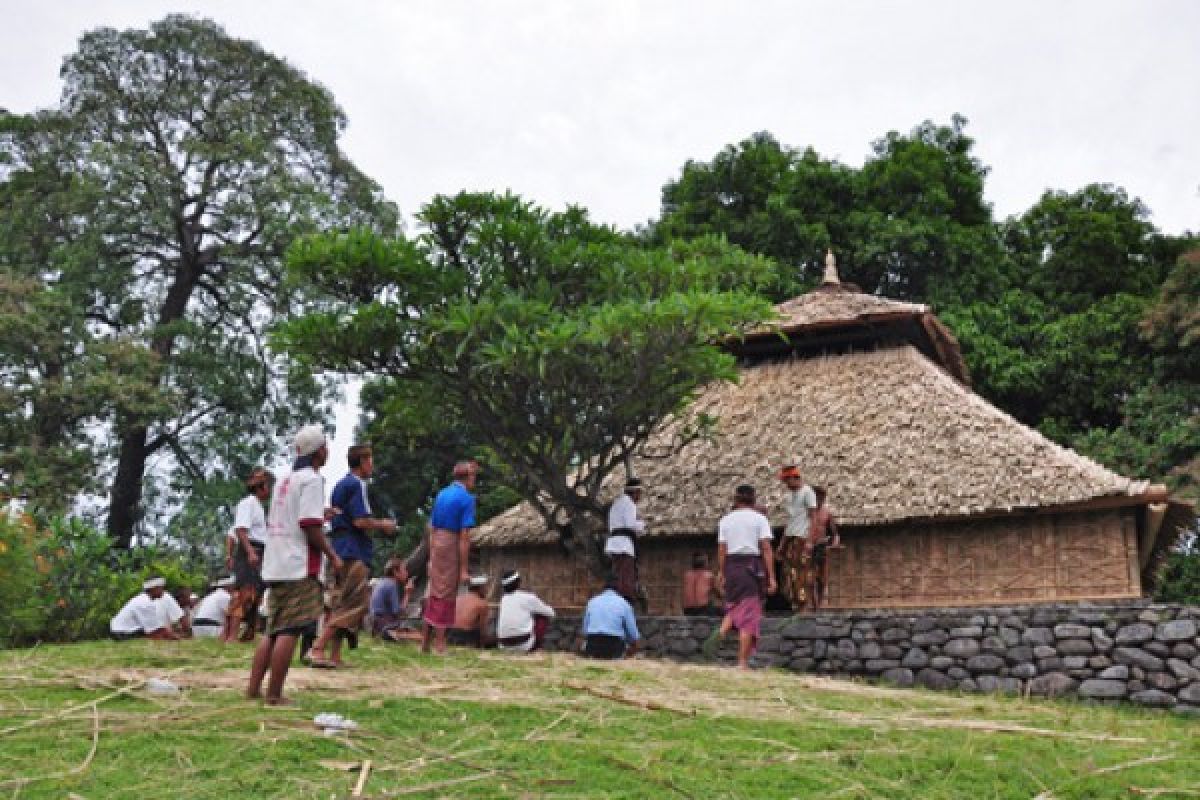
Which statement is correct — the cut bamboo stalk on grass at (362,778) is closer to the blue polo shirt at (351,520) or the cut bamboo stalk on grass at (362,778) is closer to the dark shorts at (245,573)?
the blue polo shirt at (351,520)

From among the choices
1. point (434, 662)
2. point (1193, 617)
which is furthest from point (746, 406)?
point (434, 662)

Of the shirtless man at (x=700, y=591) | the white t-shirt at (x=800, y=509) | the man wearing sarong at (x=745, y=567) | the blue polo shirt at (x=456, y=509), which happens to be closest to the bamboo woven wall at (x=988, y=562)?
the shirtless man at (x=700, y=591)

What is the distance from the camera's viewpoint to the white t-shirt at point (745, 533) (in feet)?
34.7

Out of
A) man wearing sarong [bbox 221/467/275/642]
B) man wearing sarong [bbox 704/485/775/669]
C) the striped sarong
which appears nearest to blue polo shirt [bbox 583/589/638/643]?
man wearing sarong [bbox 704/485/775/669]

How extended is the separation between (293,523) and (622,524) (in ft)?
21.9

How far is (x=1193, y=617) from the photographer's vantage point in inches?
410

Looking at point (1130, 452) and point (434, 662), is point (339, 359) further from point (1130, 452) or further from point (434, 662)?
point (1130, 452)

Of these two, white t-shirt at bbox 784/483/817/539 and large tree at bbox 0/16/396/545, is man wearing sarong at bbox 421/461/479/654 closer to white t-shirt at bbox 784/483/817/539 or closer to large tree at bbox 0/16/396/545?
white t-shirt at bbox 784/483/817/539

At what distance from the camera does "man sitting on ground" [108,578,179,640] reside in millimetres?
12164

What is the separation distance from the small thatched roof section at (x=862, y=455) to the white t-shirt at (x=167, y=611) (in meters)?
5.45

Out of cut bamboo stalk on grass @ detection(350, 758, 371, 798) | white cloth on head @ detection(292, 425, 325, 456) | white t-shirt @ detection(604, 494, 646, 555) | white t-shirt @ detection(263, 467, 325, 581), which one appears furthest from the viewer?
white t-shirt @ detection(604, 494, 646, 555)

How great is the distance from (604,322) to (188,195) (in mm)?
16738

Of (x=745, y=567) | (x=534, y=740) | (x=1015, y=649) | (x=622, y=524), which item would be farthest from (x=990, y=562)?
(x=534, y=740)

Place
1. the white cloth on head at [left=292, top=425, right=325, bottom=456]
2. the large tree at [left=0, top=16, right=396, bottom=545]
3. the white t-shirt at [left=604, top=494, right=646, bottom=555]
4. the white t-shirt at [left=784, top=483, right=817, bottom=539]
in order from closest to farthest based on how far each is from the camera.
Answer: the white cloth on head at [left=292, top=425, right=325, bottom=456], the white t-shirt at [left=784, top=483, right=817, bottom=539], the white t-shirt at [left=604, top=494, right=646, bottom=555], the large tree at [left=0, top=16, right=396, bottom=545]
